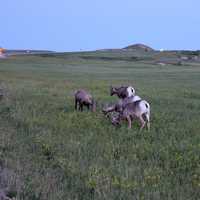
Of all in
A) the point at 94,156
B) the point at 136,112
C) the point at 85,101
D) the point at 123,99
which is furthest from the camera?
the point at 85,101

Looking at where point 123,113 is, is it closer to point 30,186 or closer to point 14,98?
point 30,186

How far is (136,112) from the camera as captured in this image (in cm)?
1617

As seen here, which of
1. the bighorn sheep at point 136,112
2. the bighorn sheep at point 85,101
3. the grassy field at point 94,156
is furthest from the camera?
the bighorn sheep at point 85,101

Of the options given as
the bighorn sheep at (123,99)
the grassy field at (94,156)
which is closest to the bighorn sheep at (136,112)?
the grassy field at (94,156)

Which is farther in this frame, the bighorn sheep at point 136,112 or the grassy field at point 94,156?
the bighorn sheep at point 136,112

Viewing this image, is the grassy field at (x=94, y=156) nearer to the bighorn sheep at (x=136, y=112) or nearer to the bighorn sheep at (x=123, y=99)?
the bighorn sheep at (x=136, y=112)

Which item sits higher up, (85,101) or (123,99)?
(123,99)

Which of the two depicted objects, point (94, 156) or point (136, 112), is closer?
point (94, 156)

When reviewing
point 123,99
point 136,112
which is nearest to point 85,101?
point 123,99

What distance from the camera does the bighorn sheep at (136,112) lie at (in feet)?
52.9

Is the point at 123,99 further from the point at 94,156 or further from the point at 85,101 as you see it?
the point at 94,156

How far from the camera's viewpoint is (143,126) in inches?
632

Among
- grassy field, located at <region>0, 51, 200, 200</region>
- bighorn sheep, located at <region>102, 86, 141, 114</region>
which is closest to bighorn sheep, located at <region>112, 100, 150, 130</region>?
grassy field, located at <region>0, 51, 200, 200</region>

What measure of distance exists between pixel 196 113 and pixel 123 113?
14.5 feet
